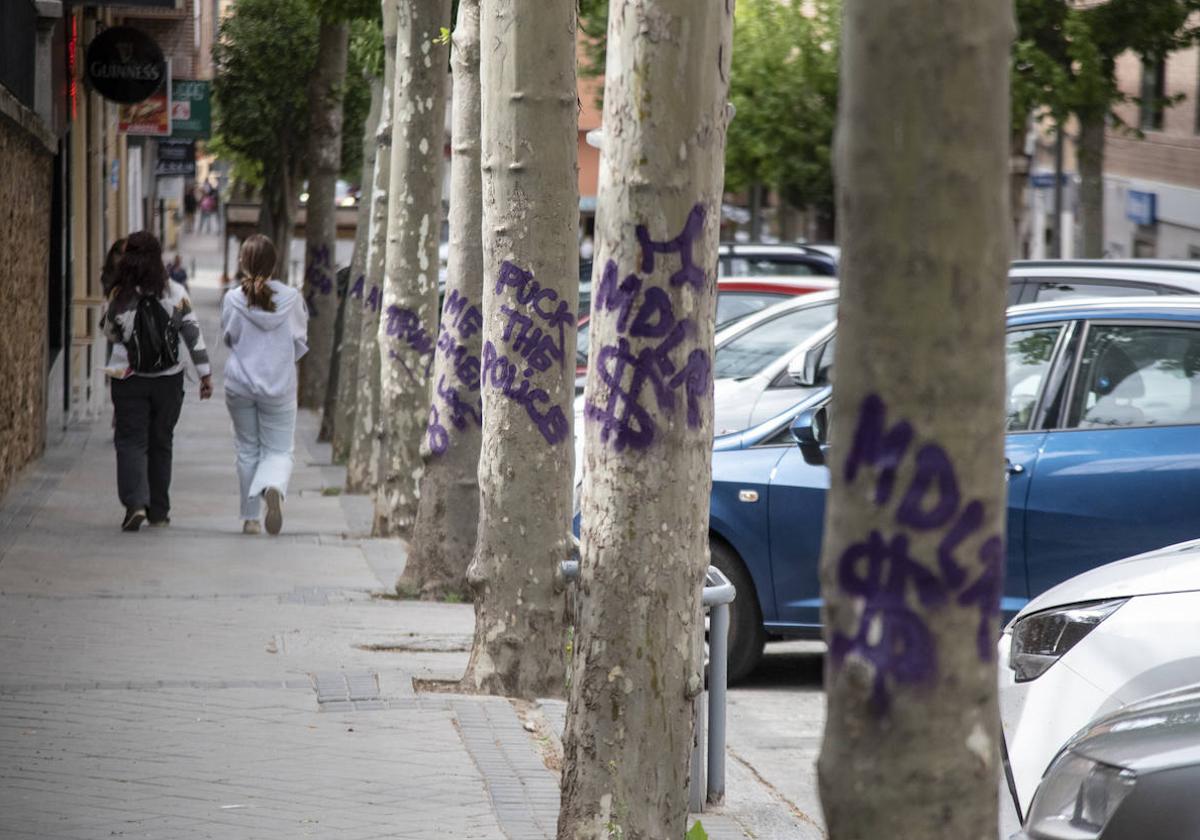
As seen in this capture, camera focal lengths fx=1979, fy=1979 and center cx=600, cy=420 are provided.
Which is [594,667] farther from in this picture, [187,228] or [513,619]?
[187,228]

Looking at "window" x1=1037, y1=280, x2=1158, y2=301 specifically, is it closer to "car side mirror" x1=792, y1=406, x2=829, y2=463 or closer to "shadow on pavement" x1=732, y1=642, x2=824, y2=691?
"shadow on pavement" x1=732, y1=642, x2=824, y2=691

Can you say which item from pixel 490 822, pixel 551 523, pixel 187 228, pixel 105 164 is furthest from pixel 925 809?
pixel 187 228

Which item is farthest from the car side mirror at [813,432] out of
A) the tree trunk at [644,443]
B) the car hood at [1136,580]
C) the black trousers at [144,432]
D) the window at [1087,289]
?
the black trousers at [144,432]

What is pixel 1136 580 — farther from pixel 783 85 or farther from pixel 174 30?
pixel 783 85

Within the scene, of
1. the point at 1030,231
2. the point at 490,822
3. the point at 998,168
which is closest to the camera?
the point at 998,168

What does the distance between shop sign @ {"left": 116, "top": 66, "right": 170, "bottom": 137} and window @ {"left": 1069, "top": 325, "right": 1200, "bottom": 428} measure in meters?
18.0

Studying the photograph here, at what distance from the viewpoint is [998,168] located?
9.85 feet

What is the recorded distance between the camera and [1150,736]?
384 cm

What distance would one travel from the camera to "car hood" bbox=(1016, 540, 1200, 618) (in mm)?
5246

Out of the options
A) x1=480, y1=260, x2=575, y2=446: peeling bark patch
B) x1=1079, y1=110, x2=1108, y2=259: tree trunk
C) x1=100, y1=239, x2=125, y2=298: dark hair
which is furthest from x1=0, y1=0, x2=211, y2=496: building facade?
x1=1079, y1=110, x2=1108, y2=259: tree trunk

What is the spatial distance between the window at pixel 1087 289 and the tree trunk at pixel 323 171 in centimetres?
1075

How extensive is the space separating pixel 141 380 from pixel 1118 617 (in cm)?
842

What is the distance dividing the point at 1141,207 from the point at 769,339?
24.9 meters

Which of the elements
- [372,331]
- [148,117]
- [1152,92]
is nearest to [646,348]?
[372,331]
